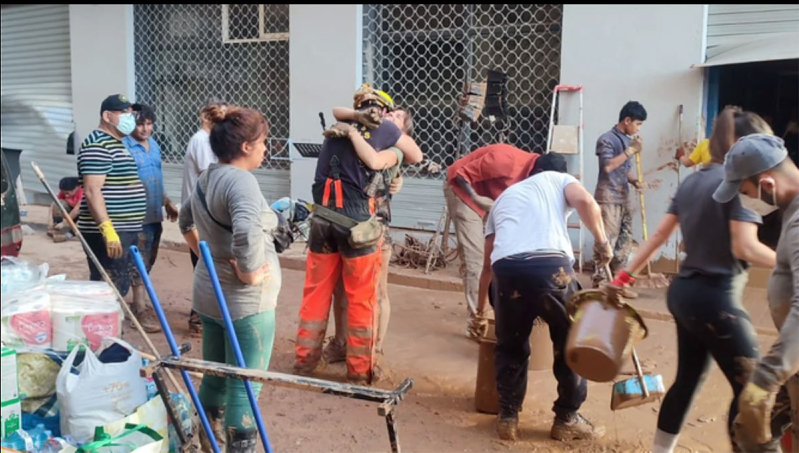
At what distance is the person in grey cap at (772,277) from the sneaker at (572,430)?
1.06 metres

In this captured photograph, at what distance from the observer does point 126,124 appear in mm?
4570

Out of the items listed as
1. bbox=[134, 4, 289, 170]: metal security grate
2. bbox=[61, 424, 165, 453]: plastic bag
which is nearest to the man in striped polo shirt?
bbox=[61, 424, 165, 453]: plastic bag

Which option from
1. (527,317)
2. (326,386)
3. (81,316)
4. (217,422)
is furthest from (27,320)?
(527,317)

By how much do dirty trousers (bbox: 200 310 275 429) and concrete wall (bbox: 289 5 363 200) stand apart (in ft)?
17.7

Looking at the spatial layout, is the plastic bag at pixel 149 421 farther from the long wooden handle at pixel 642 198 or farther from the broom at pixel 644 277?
the long wooden handle at pixel 642 198

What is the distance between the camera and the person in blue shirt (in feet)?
16.3

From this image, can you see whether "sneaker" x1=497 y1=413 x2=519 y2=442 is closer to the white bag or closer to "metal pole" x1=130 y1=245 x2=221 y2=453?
"metal pole" x1=130 y1=245 x2=221 y2=453

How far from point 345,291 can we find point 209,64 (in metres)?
6.18

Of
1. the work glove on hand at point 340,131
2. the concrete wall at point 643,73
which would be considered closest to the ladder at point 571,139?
the concrete wall at point 643,73

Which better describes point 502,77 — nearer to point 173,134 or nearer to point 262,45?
point 262,45

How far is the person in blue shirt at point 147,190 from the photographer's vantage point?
4.98 m

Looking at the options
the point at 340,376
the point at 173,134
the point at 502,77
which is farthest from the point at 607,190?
the point at 173,134

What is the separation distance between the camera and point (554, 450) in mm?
3496

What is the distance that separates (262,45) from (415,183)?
9.38ft
